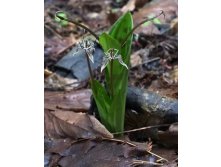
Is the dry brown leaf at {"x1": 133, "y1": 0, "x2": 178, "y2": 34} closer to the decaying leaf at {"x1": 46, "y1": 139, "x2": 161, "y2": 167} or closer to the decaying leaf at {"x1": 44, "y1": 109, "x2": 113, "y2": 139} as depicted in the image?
the decaying leaf at {"x1": 44, "y1": 109, "x2": 113, "y2": 139}

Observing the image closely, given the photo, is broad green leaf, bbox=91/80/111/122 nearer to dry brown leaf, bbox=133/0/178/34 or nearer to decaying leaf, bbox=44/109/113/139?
decaying leaf, bbox=44/109/113/139

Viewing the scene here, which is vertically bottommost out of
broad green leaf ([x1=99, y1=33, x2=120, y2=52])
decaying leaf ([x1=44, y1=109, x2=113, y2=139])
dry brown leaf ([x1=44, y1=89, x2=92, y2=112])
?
decaying leaf ([x1=44, y1=109, x2=113, y2=139])

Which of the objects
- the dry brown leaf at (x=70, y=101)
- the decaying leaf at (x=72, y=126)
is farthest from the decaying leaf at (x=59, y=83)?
the decaying leaf at (x=72, y=126)

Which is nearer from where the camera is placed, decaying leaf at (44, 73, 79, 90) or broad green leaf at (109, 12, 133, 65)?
broad green leaf at (109, 12, 133, 65)

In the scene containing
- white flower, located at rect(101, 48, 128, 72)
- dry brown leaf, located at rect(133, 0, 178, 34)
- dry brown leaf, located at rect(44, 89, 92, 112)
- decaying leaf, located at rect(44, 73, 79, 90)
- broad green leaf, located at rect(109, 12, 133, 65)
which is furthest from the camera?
dry brown leaf, located at rect(133, 0, 178, 34)

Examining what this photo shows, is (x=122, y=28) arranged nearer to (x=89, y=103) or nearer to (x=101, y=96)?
(x=101, y=96)

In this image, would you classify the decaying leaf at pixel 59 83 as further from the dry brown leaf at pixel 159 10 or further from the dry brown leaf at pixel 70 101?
the dry brown leaf at pixel 159 10

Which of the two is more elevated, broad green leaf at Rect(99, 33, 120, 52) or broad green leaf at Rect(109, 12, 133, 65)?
broad green leaf at Rect(109, 12, 133, 65)

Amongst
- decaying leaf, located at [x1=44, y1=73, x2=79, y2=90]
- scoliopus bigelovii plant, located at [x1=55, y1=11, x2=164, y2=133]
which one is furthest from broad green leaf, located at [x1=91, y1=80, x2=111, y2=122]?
decaying leaf, located at [x1=44, y1=73, x2=79, y2=90]

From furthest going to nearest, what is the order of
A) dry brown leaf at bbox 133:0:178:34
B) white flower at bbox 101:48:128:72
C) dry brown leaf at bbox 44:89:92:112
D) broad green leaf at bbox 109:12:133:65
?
dry brown leaf at bbox 133:0:178:34, dry brown leaf at bbox 44:89:92:112, broad green leaf at bbox 109:12:133:65, white flower at bbox 101:48:128:72
